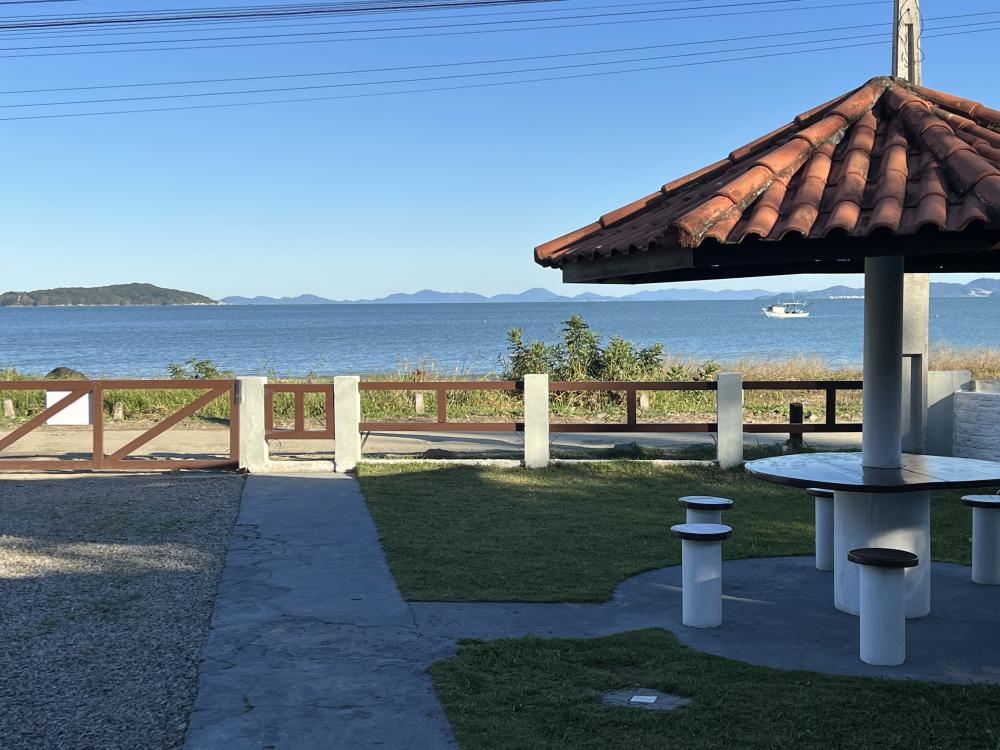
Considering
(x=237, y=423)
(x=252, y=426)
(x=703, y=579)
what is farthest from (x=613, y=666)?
(x=237, y=423)

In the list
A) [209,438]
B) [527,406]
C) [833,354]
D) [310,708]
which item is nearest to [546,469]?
[527,406]

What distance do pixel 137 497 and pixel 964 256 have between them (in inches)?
350

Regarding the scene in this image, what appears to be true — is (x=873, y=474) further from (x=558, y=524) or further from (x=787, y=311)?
(x=787, y=311)

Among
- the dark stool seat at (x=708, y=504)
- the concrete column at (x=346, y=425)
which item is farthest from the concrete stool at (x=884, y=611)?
the concrete column at (x=346, y=425)

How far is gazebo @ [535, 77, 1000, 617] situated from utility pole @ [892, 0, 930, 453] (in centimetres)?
551

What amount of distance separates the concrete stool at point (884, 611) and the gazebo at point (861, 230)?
0.62m

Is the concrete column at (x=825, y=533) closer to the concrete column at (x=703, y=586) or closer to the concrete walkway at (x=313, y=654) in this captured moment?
the concrete column at (x=703, y=586)

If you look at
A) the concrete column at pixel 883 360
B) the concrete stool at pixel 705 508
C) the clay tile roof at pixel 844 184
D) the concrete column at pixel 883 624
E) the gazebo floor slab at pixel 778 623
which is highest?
the clay tile roof at pixel 844 184

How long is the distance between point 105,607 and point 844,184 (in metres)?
5.38

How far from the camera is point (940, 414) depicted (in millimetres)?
13898

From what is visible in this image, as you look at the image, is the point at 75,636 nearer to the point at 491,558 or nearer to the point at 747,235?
the point at 491,558

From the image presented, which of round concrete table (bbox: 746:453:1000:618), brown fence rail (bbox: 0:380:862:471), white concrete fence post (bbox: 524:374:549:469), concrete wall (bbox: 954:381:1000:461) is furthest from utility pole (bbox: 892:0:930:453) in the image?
round concrete table (bbox: 746:453:1000:618)

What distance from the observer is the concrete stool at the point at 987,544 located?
312 inches

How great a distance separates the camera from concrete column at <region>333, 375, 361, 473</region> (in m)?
14.1
